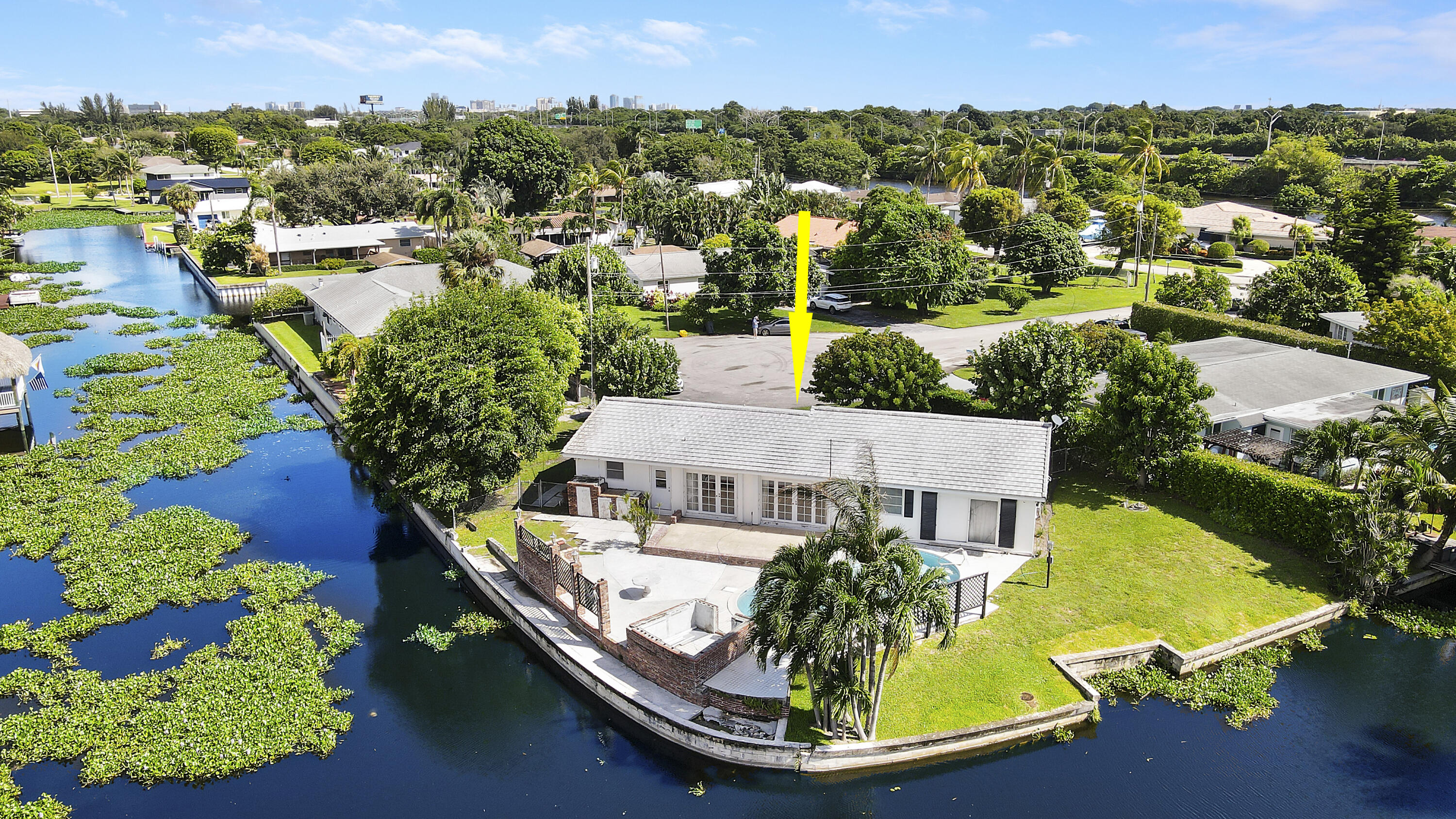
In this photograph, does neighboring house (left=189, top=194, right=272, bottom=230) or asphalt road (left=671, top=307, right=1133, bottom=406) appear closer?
asphalt road (left=671, top=307, right=1133, bottom=406)

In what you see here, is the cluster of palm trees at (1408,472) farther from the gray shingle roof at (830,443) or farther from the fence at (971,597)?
the fence at (971,597)

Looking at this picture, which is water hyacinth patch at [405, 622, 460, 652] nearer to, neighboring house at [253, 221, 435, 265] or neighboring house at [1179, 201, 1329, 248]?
neighboring house at [253, 221, 435, 265]

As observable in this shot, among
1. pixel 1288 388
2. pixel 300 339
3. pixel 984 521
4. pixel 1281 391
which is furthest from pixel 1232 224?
pixel 300 339

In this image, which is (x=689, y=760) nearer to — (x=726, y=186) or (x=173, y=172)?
(x=726, y=186)

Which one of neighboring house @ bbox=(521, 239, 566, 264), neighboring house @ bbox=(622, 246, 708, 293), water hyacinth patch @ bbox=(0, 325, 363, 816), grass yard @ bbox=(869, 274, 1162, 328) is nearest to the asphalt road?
grass yard @ bbox=(869, 274, 1162, 328)

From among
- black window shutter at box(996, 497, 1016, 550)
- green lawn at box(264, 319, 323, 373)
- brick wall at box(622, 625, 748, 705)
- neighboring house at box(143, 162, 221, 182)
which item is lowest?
brick wall at box(622, 625, 748, 705)

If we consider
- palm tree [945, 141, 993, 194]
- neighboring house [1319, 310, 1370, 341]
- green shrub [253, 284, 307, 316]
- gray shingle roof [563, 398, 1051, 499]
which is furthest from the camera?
palm tree [945, 141, 993, 194]
